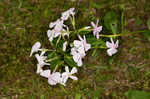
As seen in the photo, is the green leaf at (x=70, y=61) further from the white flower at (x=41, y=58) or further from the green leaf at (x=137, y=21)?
the green leaf at (x=137, y=21)

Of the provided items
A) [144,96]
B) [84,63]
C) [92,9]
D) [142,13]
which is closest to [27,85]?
[84,63]

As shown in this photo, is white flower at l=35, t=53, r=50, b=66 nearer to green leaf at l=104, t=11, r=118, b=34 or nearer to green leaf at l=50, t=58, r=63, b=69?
green leaf at l=50, t=58, r=63, b=69

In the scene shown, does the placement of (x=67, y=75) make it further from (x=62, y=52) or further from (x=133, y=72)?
(x=133, y=72)

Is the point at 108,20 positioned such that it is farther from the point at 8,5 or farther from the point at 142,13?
the point at 8,5

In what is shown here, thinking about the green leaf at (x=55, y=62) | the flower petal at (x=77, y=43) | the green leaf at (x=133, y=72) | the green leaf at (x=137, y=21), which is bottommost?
the green leaf at (x=133, y=72)

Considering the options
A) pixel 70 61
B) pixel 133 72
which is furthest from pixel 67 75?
pixel 133 72

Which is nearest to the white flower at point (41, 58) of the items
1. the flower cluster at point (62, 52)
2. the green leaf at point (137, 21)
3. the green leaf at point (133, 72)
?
the flower cluster at point (62, 52)

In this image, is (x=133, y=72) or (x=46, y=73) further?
(x=133, y=72)
